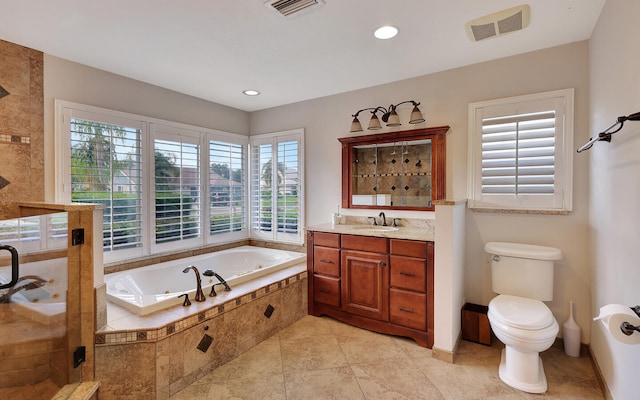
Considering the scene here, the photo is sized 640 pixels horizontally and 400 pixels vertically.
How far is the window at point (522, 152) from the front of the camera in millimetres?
2414

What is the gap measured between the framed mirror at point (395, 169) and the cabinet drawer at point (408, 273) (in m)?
0.63

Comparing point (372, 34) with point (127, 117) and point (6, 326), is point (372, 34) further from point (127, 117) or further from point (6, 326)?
point (6, 326)

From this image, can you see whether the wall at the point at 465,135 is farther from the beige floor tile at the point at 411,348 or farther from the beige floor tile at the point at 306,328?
the beige floor tile at the point at 306,328

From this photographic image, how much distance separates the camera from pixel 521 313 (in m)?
2.08

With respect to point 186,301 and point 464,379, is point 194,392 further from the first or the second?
point 464,379

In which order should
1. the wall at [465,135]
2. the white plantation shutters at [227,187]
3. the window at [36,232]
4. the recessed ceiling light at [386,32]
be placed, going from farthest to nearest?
the white plantation shutters at [227,187] → the wall at [465,135] → the recessed ceiling light at [386,32] → the window at [36,232]

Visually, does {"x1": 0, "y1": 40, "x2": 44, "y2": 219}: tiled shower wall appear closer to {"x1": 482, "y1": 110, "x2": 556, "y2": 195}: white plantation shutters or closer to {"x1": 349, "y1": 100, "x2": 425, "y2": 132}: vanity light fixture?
{"x1": 349, "y1": 100, "x2": 425, "y2": 132}: vanity light fixture

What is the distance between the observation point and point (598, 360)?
2109mm

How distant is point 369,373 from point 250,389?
0.82 meters

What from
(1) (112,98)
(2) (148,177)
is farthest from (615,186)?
(1) (112,98)

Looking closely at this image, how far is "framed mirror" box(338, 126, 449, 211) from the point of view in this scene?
2961 millimetres

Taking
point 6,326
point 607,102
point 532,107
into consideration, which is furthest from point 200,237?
point 607,102

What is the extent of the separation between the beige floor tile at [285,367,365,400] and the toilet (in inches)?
40.6

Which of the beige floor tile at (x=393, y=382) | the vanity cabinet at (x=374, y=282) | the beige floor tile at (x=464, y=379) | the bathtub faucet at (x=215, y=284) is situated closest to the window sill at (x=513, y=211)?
the vanity cabinet at (x=374, y=282)
